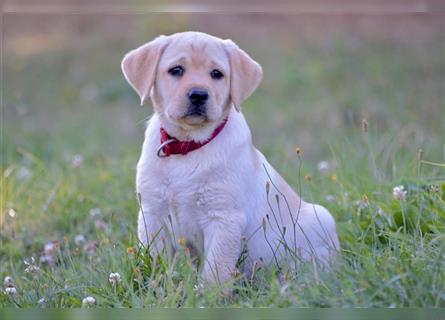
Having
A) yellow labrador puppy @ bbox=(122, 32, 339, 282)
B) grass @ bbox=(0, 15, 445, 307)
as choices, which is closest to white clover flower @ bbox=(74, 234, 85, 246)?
grass @ bbox=(0, 15, 445, 307)

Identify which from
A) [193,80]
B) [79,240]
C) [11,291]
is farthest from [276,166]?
[11,291]

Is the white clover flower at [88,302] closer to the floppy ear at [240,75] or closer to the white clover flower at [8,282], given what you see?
the white clover flower at [8,282]

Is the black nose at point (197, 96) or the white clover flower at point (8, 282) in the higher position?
the black nose at point (197, 96)

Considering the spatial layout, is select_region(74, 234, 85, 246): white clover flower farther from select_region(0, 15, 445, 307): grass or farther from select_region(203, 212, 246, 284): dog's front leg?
select_region(203, 212, 246, 284): dog's front leg

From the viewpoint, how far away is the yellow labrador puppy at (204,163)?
3.65 m

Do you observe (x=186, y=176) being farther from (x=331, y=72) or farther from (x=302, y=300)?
(x=331, y=72)

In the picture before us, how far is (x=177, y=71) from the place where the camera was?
12.2 ft

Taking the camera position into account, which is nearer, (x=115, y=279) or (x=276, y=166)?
(x=115, y=279)

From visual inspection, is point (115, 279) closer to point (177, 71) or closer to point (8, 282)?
point (8, 282)

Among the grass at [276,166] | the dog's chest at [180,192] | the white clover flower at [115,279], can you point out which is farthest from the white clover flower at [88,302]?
the dog's chest at [180,192]

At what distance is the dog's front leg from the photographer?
3.60 metres

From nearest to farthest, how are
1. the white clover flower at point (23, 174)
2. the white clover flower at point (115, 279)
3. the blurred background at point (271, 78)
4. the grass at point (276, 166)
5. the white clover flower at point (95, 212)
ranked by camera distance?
the grass at point (276, 166)
the white clover flower at point (115, 279)
the white clover flower at point (95, 212)
the white clover flower at point (23, 174)
the blurred background at point (271, 78)

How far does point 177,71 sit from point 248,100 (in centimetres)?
537

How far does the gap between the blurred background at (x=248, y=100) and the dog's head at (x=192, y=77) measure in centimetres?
111
